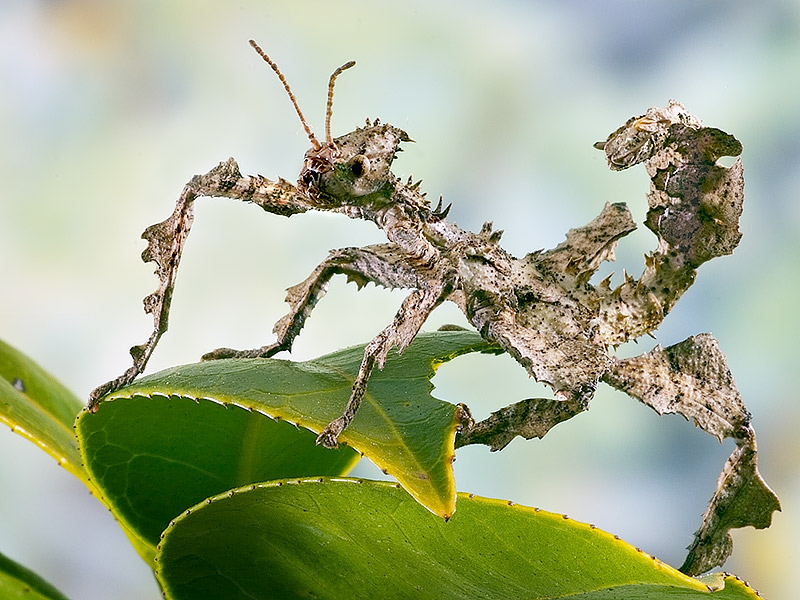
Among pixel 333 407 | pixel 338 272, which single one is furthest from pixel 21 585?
pixel 338 272

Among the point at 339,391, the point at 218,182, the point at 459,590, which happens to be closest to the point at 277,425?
the point at 339,391

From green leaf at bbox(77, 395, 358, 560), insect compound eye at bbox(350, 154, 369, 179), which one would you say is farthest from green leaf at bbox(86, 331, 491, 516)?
insect compound eye at bbox(350, 154, 369, 179)

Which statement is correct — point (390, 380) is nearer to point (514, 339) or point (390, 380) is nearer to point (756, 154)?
point (514, 339)

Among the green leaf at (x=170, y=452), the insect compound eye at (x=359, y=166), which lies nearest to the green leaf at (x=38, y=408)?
the green leaf at (x=170, y=452)

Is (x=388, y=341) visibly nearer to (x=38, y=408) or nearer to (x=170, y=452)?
(x=170, y=452)

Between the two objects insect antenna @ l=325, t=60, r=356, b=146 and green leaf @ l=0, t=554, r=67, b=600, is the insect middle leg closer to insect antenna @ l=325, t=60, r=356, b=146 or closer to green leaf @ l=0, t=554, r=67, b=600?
insect antenna @ l=325, t=60, r=356, b=146

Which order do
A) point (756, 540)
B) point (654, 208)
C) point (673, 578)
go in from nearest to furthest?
point (673, 578)
point (654, 208)
point (756, 540)
